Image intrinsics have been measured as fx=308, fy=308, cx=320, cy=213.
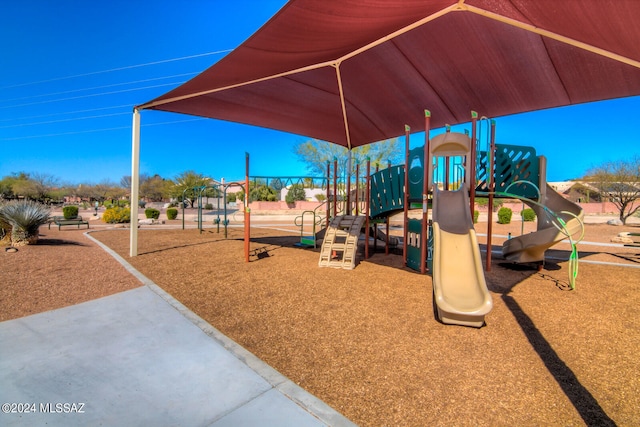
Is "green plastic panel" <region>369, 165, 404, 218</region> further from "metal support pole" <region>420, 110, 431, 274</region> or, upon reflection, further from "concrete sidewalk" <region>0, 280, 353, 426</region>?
"concrete sidewalk" <region>0, 280, 353, 426</region>

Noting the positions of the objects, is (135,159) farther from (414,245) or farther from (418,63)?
(414,245)

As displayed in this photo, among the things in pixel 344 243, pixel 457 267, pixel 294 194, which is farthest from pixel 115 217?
pixel 457 267

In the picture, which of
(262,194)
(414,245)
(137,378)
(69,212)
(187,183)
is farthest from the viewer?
(187,183)

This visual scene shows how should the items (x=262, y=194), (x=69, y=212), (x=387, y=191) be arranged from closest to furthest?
(x=387, y=191)
(x=69, y=212)
(x=262, y=194)

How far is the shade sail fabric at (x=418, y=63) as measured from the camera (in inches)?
158

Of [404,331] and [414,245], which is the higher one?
[414,245]

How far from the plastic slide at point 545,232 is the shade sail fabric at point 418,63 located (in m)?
2.50

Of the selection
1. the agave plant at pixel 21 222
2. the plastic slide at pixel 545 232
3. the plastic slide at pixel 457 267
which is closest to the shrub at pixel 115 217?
the agave plant at pixel 21 222

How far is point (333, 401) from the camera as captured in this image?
2.38 metres

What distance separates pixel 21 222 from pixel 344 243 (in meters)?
8.36

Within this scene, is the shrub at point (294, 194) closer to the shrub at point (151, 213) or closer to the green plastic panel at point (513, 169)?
the shrub at point (151, 213)

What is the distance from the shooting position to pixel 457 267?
4832mm

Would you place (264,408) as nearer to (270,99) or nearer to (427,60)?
(427,60)

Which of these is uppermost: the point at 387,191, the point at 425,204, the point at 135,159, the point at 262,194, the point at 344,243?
the point at 262,194
